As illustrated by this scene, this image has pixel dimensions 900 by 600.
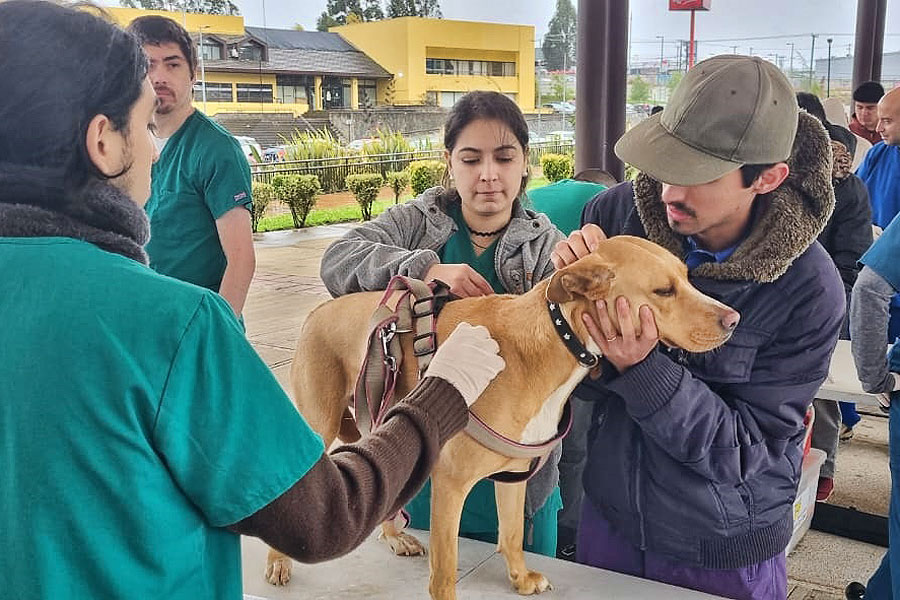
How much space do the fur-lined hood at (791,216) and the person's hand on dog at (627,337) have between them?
7.7 inches

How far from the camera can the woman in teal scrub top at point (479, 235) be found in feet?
6.35

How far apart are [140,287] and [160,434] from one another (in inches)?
6.2

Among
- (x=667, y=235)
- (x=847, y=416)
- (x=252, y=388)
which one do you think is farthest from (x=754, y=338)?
(x=847, y=416)

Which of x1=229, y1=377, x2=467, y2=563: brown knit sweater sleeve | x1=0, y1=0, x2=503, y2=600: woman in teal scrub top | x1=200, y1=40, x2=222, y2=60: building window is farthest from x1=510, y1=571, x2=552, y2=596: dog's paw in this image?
x1=200, y1=40, x2=222, y2=60: building window

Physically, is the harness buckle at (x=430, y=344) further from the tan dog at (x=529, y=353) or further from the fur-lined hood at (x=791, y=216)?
the fur-lined hood at (x=791, y=216)

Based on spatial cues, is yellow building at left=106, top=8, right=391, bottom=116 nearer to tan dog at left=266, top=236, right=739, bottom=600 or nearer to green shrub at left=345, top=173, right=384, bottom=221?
green shrub at left=345, top=173, right=384, bottom=221

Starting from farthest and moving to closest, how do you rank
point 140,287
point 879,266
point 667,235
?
point 879,266 < point 667,235 < point 140,287

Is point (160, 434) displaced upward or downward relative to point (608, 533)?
upward

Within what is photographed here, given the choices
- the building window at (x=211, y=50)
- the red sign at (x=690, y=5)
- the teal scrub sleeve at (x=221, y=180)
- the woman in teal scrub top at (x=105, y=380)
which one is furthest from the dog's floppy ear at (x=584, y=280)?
the red sign at (x=690, y=5)

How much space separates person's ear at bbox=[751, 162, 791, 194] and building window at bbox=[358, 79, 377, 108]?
2805mm

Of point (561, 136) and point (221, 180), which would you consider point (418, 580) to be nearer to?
point (221, 180)

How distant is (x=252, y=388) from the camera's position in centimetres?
89

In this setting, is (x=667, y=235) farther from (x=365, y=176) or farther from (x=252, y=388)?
(x=365, y=176)

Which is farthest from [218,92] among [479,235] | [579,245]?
[579,245]
